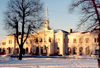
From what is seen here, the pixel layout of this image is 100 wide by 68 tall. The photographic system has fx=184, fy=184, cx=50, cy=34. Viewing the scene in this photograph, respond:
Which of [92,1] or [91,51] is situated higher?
[92,1]

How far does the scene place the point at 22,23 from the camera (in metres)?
30.4

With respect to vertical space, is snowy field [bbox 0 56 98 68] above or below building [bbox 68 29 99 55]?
below

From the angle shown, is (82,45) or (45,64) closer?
(45,64)

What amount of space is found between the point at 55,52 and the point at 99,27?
48201 millimetres

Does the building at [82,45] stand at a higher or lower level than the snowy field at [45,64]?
higher

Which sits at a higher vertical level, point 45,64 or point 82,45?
point 82,45

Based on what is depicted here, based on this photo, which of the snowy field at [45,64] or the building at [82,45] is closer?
the snowy field at [45,64]

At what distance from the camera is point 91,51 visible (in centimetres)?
5881

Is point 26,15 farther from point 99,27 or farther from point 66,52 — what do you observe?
point 66,52

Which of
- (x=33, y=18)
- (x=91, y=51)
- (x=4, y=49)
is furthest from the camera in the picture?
(x=4, y=49)

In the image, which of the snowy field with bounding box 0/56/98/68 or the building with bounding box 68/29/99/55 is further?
the building with bounding box 68/29/99/55

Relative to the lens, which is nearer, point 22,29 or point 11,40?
point 22,29

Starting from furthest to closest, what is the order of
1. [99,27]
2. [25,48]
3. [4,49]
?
[4,49] < [25,48] < [99,27]

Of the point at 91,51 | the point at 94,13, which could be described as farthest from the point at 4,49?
the point at 94,13
